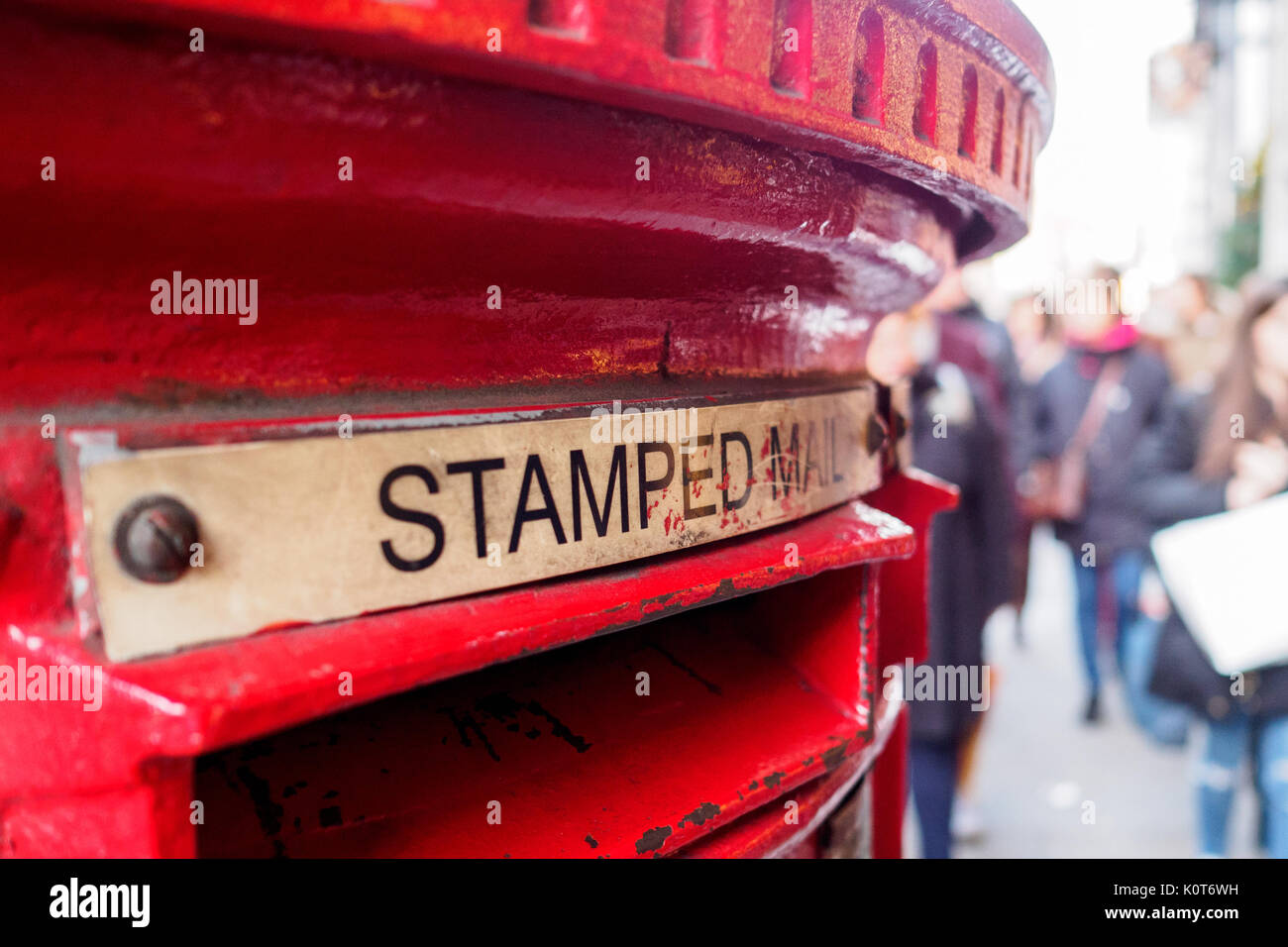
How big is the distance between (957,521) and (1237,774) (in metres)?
1.21

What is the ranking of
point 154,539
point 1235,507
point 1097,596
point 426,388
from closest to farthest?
point 154,539, point 426,388, point 1235,507, point 1097,596

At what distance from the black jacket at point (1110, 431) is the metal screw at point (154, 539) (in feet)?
14.2

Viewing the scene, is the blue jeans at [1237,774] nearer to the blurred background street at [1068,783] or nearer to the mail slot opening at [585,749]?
the blurred background street at [1068,783]

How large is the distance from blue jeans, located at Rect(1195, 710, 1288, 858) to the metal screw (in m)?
2.88

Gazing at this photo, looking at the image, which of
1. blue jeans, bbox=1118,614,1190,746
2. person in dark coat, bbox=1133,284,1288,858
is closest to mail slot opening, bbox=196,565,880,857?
person in dark coat, bbox=1133,284,1288,858

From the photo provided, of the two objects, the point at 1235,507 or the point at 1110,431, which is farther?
the point at 1110,431

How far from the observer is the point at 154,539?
1.65 ft

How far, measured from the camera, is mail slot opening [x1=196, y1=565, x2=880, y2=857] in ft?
2.39

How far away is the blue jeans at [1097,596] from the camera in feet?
13.6

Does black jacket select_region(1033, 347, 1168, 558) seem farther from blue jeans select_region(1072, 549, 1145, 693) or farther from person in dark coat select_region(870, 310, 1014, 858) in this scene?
person in dark coat select_region(870, 310, 1014, 858)
